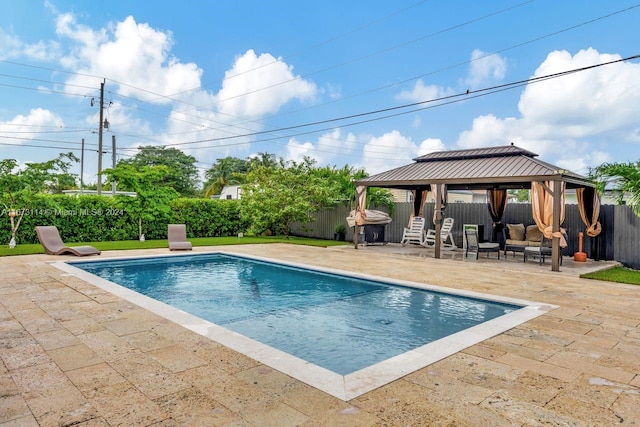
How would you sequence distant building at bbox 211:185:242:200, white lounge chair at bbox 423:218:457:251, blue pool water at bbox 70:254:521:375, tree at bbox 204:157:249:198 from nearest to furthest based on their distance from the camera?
blue pool water at bbox 70:254:521:375, white lounge chair at bbox 423:218:457:251, distant building at bbox 211:185:242:200, tree at bbox 204:157:249:198

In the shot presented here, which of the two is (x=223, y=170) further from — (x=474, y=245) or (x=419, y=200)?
(x=474, y=245)

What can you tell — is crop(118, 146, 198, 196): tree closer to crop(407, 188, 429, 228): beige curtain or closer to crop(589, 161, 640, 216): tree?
crop(407, 188, 429, 228): beige curtain

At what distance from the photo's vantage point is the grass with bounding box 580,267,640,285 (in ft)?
27.8

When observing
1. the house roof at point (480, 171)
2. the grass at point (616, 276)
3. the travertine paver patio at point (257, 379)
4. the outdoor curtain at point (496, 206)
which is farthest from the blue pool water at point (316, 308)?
the outdoor curtain at point (496, 206)

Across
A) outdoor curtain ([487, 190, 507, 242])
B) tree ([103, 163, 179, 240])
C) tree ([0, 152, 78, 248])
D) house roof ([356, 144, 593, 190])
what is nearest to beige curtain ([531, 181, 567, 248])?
house roof ([356, 144, 593, 190])

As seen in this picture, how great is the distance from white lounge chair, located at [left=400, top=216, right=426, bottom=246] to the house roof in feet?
6.99

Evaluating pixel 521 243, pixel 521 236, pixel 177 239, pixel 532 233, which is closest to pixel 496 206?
pixel 521 236

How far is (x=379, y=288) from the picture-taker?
8008mm

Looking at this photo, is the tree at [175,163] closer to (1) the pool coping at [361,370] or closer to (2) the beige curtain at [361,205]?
(2) the beige curtain at [361,205]

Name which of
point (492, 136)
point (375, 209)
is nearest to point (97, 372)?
point (375, 209)

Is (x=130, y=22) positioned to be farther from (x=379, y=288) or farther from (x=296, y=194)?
(x=379, y=288)

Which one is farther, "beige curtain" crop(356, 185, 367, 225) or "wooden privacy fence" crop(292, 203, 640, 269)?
"beige curtain" crop(356, 185, 367, 225)

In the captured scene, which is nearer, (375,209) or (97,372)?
(97,372)

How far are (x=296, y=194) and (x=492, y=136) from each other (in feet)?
35.1
